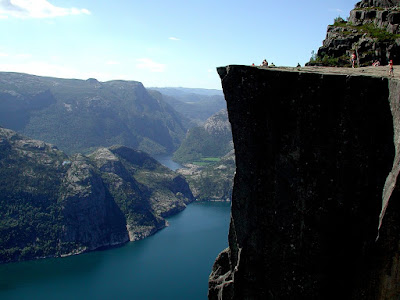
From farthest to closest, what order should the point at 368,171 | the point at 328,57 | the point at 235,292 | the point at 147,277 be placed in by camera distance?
the point at 147,277, the point at 328,57, the point at 235,292, the point at 368,171

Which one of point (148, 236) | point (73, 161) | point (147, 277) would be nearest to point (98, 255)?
point (148, 236)

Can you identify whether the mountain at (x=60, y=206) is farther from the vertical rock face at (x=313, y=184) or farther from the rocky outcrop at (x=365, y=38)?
the vertical rock face at (x=313, y=184)

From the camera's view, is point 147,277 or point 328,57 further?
point 147,277

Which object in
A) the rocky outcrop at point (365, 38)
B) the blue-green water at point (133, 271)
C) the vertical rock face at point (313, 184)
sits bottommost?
the blue-green water at point (133, 271)

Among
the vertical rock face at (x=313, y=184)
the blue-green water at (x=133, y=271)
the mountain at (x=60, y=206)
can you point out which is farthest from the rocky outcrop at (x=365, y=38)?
the mountain at (x=60, y=206)

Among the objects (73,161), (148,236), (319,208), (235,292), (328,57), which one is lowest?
(148,236)

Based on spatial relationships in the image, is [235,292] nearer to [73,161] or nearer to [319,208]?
[319,208]
